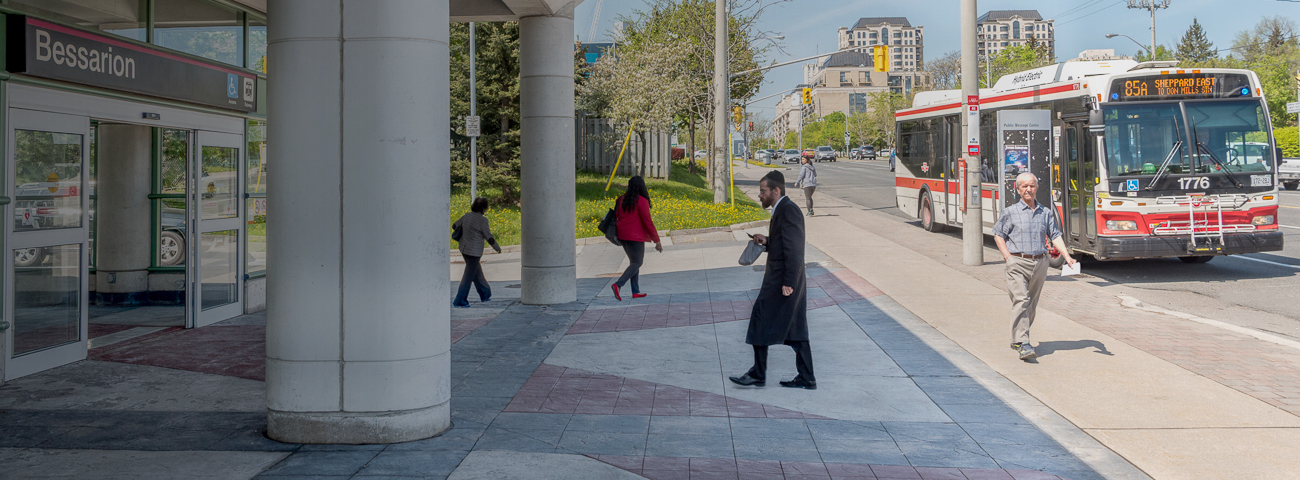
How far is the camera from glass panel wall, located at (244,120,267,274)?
1189 cm

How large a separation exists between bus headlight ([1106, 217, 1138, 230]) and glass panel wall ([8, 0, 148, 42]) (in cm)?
1232

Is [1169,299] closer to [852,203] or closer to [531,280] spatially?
[531,280]

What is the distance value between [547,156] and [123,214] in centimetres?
530

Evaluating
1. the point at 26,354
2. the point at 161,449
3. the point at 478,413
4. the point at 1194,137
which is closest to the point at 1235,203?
the point at 1194,137

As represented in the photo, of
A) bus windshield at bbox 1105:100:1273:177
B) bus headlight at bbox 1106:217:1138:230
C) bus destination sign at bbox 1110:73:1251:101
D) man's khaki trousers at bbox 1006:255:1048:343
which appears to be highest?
bus destination sign at bbox 1110:73:1251:101

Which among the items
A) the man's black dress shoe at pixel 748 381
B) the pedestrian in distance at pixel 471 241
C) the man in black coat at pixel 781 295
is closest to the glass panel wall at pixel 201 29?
the pedestrian in distance at pixel 471 241

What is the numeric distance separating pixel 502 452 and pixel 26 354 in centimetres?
496

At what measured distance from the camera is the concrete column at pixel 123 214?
463 inches

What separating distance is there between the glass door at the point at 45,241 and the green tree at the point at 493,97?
18070 mm

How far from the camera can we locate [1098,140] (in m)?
13.9

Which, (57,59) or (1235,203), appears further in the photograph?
(1235,203)

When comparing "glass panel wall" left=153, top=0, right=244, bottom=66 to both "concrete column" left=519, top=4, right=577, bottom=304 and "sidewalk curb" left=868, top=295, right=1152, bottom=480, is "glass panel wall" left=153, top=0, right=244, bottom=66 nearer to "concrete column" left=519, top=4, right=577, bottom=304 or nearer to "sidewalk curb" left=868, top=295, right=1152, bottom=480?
"concrete column" left=519, top=4, right=577, bottom=304

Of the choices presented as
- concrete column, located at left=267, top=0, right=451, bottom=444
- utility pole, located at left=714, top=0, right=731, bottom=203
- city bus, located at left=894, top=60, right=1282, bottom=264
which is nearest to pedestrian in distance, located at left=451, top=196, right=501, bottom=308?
concrete column, located at left=267, top=0, right=451, bottom=444

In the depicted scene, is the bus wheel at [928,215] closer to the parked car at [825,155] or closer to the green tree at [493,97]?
the green tree at [493,97]
